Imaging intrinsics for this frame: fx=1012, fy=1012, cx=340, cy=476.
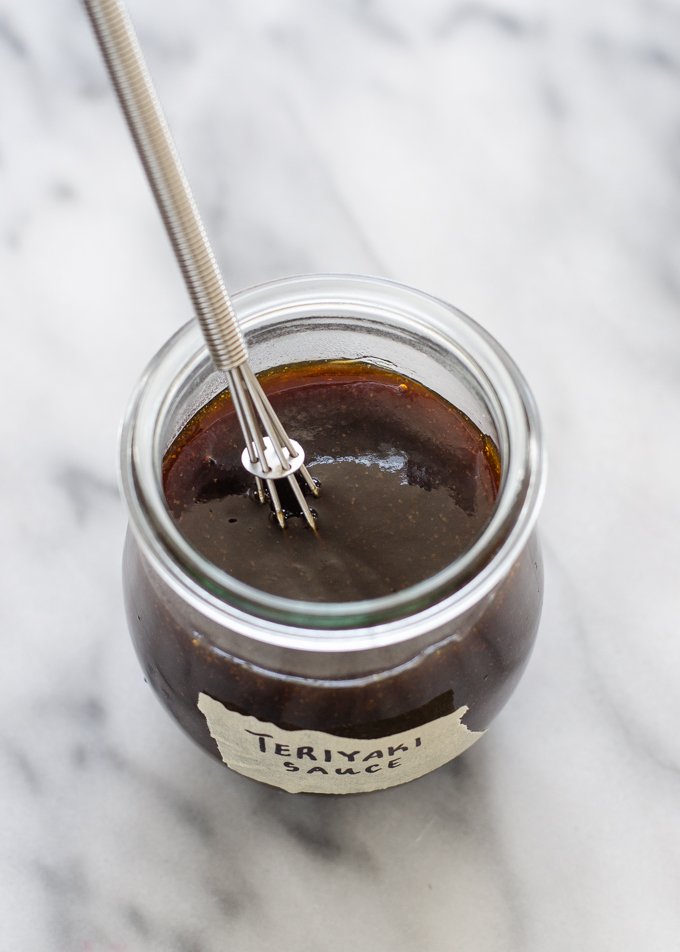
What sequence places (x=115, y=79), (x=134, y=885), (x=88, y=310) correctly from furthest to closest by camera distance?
(x=88, y=310)
(x=134, y=885)
(x=115, y=79)

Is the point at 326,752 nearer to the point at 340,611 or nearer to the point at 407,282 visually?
the point at 340,611

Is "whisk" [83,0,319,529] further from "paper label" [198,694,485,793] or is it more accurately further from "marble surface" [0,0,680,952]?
"marble surface" [0,0,680,952]

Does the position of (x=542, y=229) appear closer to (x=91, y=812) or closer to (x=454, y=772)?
(x=454, y=772)

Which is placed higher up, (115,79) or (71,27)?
(115,79)

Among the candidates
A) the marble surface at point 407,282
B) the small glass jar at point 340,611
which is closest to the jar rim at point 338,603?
the small glass jar at point 340,611

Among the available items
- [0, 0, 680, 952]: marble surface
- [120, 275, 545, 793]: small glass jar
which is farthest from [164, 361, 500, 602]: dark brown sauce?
[0, 0, 680, 952]: marble surface

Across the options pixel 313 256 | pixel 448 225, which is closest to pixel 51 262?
pixel 313 256

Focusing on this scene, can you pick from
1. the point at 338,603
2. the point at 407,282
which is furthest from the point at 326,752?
the point at 407,282
